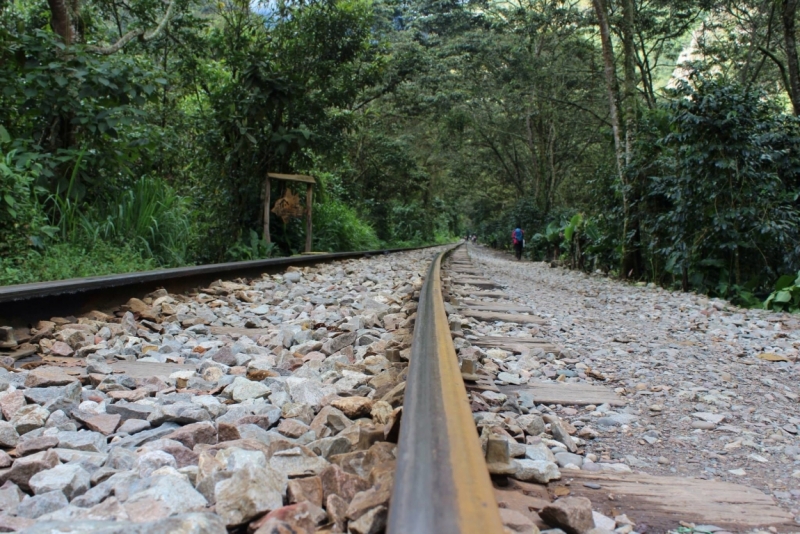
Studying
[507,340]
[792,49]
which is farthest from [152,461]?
[792,49]

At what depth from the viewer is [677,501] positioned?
58.2 inches

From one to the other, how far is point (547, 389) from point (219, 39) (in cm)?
991

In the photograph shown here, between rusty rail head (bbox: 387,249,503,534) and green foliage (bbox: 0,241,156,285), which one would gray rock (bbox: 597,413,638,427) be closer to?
rusty rail head (bbox: 387,249,503,534)

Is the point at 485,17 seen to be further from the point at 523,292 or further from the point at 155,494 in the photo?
the point at 155,494

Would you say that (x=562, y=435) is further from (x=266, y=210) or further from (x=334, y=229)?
(x=334, y=229)

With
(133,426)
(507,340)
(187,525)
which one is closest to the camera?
(187,525)

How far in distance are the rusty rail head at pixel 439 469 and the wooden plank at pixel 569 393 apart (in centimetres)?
85

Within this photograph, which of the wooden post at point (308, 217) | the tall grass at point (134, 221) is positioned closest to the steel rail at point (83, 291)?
the tall grass at point (134, 221)

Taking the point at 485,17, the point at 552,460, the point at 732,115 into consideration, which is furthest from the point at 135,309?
the point at 485,17

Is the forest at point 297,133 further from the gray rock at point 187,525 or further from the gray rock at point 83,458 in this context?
the gray rock at point 187,525

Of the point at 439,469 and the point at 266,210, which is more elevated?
the point at 266,210

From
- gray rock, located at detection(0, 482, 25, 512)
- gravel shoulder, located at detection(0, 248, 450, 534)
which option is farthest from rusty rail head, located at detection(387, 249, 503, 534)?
gray rock, located at detection(0, 482, 25, 512)

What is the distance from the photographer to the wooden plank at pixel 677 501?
4.53ft

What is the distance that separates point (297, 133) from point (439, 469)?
9466mm
